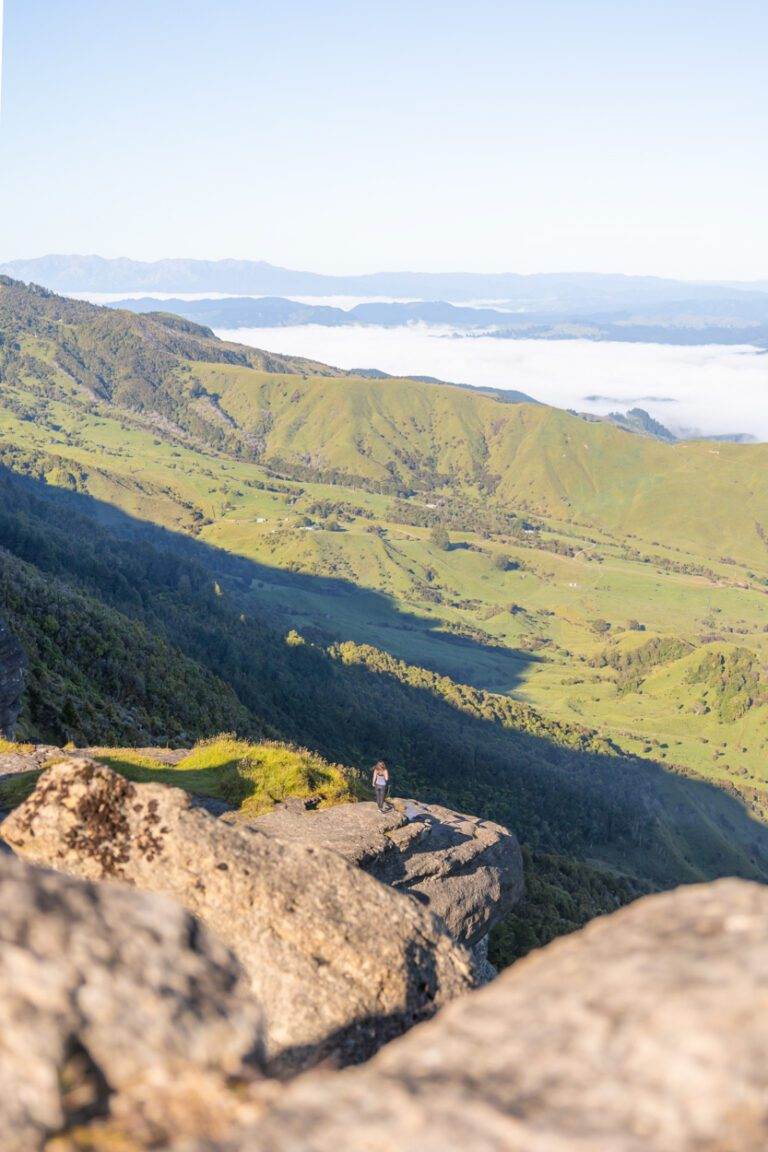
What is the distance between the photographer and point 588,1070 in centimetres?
787

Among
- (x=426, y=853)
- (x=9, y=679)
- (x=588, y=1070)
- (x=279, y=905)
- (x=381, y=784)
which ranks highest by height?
(x=588, y=1070)

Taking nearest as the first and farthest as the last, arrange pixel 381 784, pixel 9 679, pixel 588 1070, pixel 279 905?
pixel 588 1070
pixel 279 905
pixel 381 784
pixel 9 679

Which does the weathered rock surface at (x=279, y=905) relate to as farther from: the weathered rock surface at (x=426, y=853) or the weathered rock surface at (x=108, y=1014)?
the weathered rock surface at (x=426, y=853)

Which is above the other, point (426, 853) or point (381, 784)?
point (381, 784)

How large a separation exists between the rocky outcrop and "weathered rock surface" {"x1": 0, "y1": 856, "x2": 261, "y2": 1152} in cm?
5270

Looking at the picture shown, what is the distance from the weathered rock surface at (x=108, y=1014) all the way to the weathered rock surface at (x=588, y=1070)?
984 mm

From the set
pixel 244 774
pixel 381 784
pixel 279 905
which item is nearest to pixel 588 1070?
pixel 279 905

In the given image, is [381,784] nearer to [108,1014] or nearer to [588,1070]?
[108,1014]

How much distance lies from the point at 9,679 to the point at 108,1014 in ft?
184

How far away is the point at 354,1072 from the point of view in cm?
848

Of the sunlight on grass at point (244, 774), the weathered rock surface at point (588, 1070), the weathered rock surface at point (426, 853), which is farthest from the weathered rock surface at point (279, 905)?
the sunlight on grass at point (244, 774)

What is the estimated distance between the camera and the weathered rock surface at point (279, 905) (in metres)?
15.4

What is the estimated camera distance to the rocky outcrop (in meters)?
58.3

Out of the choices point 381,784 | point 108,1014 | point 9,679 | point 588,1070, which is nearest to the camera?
point 588,1070
